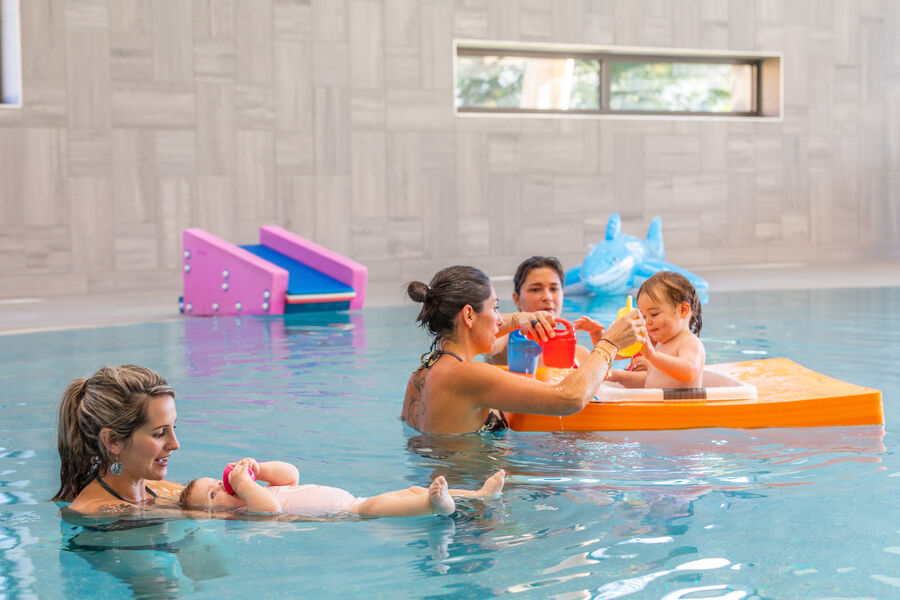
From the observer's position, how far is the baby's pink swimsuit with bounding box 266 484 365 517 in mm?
3367

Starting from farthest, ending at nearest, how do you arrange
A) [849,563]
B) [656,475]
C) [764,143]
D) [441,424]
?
1. [764,143]
2. [441,424]
3. [656,475]
4. [849,563]

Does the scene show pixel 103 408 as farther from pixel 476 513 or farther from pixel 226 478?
pixel 476 513

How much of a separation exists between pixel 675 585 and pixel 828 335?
211 inches

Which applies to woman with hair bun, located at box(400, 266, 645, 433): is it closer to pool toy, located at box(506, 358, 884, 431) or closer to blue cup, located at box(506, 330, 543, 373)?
blue cup, located at box(506, 330, 543, 373)

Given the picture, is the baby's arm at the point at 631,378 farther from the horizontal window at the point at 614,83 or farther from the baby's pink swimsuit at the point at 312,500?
the horizontal window at the point at 614,83

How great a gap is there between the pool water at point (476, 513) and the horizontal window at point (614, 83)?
767cm

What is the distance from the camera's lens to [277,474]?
3.47 m

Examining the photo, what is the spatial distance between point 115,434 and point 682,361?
2445 millimetres

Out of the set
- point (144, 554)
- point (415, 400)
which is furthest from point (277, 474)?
point (415, 400)

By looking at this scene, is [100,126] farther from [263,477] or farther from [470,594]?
[470,594]

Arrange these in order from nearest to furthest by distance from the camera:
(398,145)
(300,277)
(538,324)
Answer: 1. (538,324)
2. (300,277)
3. (398,145)

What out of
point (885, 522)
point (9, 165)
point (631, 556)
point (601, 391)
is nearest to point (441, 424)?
point (601, 391)

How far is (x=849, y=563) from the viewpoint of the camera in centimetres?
293

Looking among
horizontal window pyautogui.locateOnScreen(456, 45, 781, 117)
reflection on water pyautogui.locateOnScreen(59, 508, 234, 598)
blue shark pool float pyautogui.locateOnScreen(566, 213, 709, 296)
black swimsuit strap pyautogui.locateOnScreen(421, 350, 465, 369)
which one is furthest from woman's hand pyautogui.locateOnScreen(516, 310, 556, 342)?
horizontal window pyautogui.locateOnScreen(456, 45, 781, 117)
